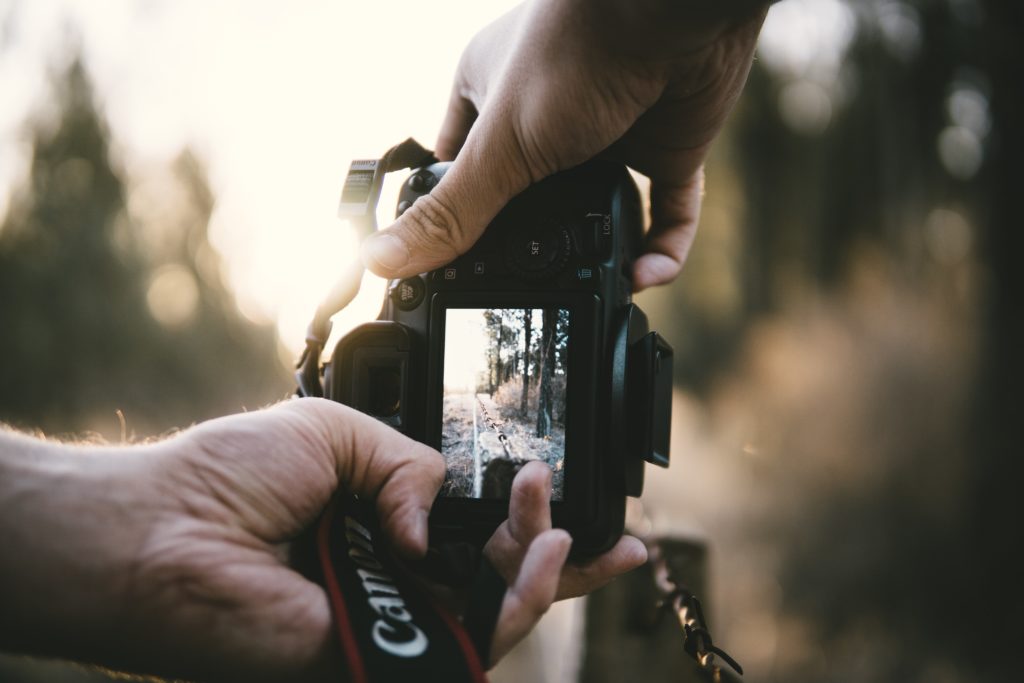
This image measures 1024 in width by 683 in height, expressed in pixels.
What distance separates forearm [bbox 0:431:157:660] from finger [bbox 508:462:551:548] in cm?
50

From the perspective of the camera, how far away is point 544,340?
107cm

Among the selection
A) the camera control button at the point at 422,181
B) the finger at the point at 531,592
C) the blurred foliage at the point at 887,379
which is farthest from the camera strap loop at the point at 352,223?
the blurred foliage at the point at 887,379

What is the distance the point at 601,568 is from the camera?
109cm

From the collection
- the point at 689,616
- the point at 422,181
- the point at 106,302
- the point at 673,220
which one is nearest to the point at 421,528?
the point at 689,616

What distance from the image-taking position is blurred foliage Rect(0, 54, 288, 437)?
10406 mm

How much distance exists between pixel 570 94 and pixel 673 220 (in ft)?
1.87

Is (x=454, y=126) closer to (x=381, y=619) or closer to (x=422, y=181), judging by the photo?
(x=422, y=181)

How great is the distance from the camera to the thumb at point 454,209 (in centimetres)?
108

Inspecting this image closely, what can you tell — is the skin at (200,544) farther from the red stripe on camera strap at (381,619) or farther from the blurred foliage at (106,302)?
the blurred foliage at (106,302)

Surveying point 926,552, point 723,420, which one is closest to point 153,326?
point 723,420

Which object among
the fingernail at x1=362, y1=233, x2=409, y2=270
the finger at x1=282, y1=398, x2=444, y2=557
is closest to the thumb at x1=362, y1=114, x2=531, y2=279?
the fingernail at x1=362, y1=233, x2=409, y2=270

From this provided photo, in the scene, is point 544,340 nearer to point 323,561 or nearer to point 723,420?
point 323,561

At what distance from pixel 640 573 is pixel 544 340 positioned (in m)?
0.84

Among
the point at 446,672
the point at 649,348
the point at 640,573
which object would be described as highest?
the point at 649,348
